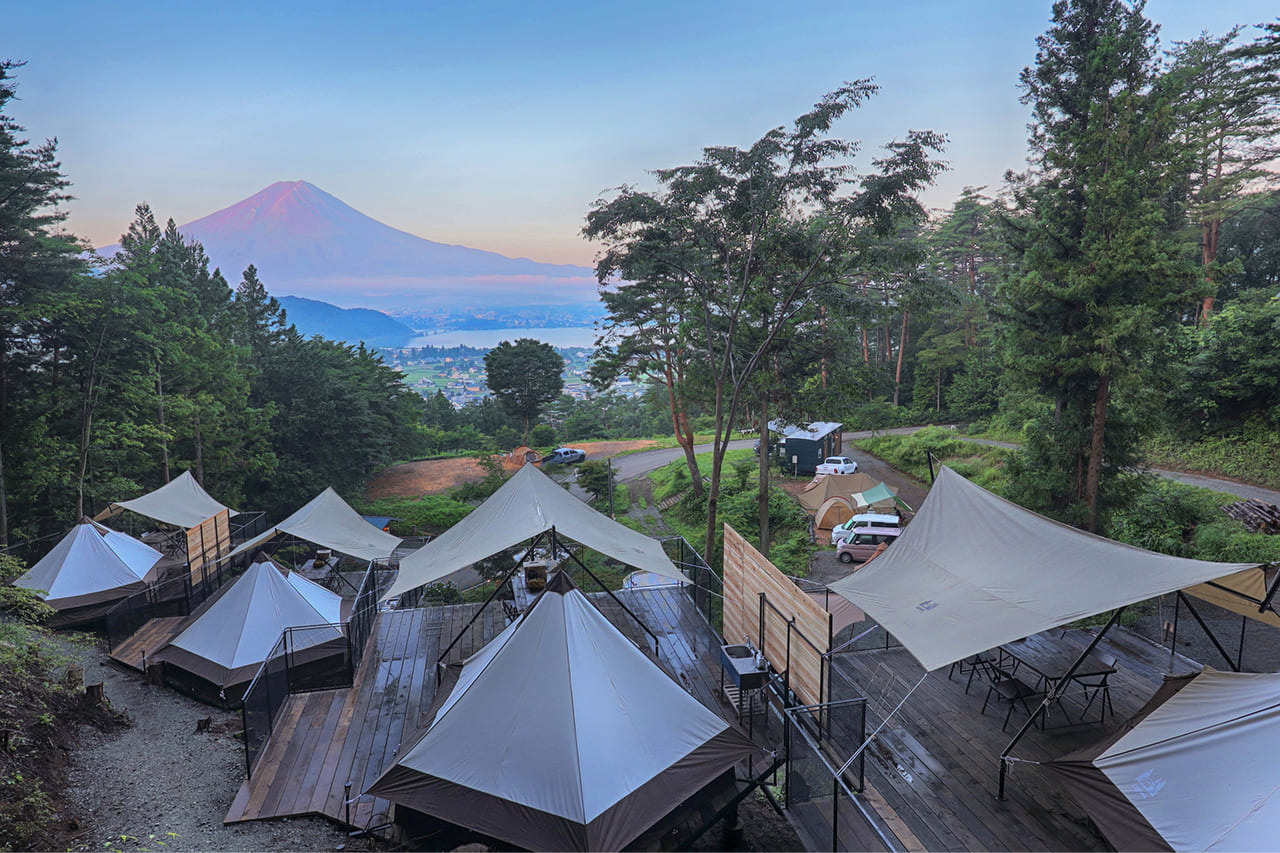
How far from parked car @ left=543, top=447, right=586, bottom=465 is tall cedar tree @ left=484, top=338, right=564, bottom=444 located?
5345 mm

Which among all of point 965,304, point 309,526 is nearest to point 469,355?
point 965,304

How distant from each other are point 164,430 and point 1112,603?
26.1 m

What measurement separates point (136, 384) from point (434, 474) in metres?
16.8

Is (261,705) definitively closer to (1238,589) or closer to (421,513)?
(1238,589)

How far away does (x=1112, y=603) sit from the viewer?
18.9 ft

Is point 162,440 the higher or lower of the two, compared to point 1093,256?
lower

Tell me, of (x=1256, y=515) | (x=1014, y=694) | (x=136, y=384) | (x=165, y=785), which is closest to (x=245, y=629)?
(x=165, y=785)

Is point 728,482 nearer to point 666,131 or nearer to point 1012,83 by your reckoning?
point 666,131

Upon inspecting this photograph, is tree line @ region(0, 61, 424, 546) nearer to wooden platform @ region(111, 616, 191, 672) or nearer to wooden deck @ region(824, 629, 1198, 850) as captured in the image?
wooden platform @ region(111, 616, 191, 672)

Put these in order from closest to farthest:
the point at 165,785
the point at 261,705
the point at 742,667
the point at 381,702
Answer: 1. the point at 261,705
2. the point at 742,667
3. the point at 165,785
4. the point at 381,702

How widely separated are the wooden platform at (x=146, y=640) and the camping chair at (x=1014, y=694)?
13407mm

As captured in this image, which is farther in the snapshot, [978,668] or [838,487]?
[838,487]

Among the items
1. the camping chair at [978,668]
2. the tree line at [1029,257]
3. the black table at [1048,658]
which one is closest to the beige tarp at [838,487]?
the tree line at [1029,257]

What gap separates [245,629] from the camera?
10750mm
